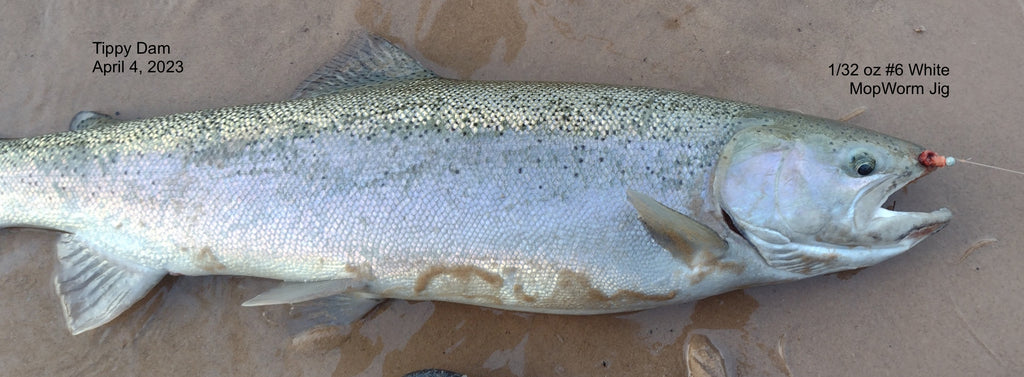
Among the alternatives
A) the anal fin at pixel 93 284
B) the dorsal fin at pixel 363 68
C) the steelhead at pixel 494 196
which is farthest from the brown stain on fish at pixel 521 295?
the anal fin at pixel 93 284

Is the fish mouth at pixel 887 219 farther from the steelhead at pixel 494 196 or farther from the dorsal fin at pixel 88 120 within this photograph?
the dorsal fin at pixel 88 120

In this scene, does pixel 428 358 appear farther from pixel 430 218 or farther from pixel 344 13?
pixel 344 13

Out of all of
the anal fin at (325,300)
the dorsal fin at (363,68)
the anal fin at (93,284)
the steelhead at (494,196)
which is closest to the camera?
the steelhead at (494,196)

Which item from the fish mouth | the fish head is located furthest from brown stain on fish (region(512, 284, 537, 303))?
the fish mouth

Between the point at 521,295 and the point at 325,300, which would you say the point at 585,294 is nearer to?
the point at 521,295

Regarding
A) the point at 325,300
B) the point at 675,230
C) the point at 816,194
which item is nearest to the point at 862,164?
the point at 816,194

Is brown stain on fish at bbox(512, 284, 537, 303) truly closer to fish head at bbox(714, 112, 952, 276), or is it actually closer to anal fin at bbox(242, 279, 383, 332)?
anal fin at bbox(242, 279, 383, 332)

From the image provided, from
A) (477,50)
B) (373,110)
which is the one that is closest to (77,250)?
(373,110)
